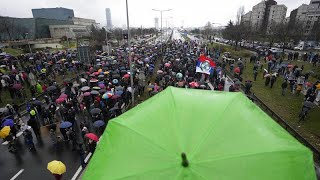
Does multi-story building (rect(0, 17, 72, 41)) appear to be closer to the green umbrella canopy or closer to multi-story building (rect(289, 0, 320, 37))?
the green umbrella canopy

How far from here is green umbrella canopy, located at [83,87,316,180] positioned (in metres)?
2.55

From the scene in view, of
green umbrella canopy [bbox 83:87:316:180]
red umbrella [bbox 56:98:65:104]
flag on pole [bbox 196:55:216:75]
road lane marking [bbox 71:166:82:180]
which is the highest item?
green umbrella canopy [bbox 83:87:316:180]

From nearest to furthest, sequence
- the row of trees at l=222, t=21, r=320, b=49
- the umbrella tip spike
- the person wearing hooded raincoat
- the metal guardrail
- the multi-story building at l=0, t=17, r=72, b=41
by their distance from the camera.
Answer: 1. the umbrella tip spike
2. the metal guardrail
3. the person wearing hooded raincoat
4. the row of trees at l=222, t=21, r=320, b=49
5. the multi-story building at l=0, t=17, r=72, b=41

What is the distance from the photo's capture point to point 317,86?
48.2 ft

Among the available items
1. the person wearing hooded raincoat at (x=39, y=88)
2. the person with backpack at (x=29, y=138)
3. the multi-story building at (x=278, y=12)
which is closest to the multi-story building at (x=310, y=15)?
the multi-story building at (x=278, y=12)

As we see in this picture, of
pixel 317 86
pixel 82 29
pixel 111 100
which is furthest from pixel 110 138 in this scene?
pixel 82 29

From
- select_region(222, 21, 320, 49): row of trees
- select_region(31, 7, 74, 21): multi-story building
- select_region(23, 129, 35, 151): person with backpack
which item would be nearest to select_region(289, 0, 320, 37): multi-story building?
select_region(222, 21, 320, 49): row of trees

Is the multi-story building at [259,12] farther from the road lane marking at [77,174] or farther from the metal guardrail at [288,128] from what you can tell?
the road lane marking at [77,174]

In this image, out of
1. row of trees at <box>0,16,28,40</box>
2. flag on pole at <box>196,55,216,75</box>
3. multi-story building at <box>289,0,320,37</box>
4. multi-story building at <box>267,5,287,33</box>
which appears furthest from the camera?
multi-story building at <box>267,5,287,33</box>

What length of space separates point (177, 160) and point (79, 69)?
27164 mm

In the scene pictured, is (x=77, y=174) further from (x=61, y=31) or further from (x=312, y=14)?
(x=312, y=14)

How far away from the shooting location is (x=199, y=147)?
276cm

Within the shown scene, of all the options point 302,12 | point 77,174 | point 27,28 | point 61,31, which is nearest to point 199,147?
point 77,174

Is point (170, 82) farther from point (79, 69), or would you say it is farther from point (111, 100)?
point (79, 69)
